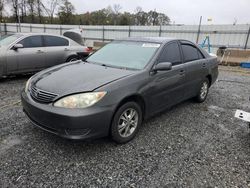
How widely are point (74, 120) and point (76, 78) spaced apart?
724 mm

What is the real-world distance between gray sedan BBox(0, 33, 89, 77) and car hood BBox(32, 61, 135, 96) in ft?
10.7

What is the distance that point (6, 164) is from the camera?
2.49 meters

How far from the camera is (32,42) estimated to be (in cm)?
635

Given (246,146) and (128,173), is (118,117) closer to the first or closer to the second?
(128,173)

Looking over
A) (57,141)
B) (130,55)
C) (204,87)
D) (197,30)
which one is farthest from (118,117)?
(197,30)

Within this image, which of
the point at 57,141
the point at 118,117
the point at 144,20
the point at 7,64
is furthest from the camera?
the point at 144,20

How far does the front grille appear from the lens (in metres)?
2.62

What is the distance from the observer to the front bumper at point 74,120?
2449 mm

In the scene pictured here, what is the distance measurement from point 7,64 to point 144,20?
48.9m

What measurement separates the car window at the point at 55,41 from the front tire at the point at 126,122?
16.0 ft

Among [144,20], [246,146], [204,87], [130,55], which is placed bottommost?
[246,146]

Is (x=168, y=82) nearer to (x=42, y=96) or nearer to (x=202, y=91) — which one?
(x=202, y=91)

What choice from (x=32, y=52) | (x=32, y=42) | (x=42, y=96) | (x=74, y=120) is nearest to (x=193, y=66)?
(x=74, y=120)

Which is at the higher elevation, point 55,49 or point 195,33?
point 195,33
